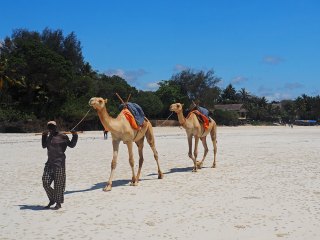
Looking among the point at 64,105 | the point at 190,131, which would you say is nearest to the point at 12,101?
the point at 64,105

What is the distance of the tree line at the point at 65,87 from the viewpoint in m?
52.6

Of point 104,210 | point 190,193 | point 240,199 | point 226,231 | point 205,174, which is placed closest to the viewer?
point 226,231

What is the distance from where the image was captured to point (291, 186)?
1120cm

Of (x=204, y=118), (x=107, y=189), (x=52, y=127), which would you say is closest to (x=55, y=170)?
(x=52, y=127)

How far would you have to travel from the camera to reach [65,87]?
182ft

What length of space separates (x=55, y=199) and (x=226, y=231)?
3.46 m

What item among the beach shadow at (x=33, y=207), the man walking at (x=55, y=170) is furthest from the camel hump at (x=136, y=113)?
the beach shadow at (x=33, y=207)

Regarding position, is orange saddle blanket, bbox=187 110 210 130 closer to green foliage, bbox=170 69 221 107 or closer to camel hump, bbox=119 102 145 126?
camel hump, bbox=119 102 145 126

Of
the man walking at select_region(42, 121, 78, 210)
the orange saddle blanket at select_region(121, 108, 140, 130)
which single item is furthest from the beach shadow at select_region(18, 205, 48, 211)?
the orange saddle blanket at select_region(121, 108, 140, 130)

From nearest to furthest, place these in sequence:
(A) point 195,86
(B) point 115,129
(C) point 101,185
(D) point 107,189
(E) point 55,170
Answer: (E) point 55,170
(D) point 107,189
(B) point 115,129
(C) point 101,185
(A) point 195,86

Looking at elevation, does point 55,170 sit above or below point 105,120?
below

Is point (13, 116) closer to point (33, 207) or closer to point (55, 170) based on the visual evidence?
point (33, 207)

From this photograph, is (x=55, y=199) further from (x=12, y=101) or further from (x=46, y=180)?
(x=12, y=101)

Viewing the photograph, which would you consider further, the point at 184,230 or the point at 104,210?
the point at 104,210
